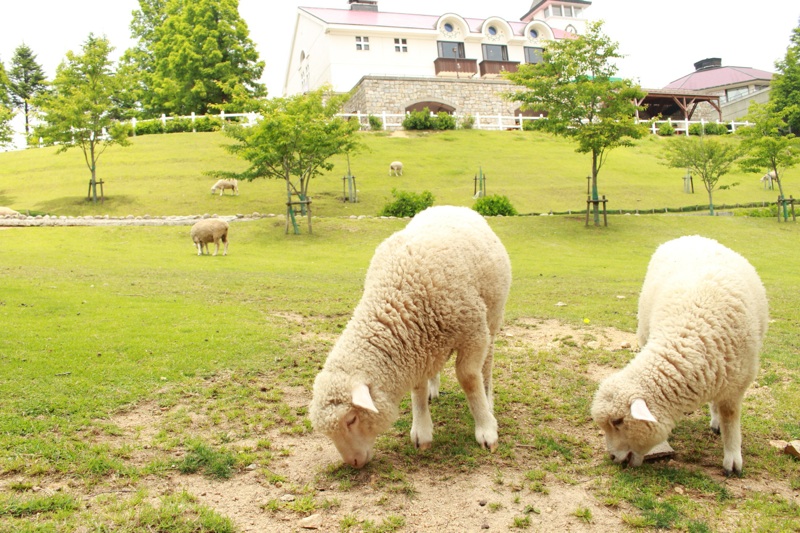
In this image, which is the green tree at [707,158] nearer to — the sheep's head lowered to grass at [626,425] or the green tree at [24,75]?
the sheep's head lowered to grass at [626,425]

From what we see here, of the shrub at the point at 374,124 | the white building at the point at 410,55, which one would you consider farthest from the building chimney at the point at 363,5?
the shrub at the point at 374,124

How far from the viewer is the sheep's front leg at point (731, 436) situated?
188 inches

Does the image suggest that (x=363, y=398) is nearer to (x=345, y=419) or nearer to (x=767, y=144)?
(x=345, y=419)

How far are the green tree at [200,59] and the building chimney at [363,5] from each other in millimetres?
14114

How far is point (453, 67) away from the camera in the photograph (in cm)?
5581

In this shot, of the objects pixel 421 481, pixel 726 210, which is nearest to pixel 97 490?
pixel 421 481

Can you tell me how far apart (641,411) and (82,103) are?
3208 centimetres

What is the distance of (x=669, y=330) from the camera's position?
4992 millimetres

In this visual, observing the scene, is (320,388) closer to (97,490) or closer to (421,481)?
(421,481)

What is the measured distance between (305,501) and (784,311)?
10.6m

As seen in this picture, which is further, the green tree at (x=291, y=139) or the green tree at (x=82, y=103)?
the green tree at (x=82, y=103)

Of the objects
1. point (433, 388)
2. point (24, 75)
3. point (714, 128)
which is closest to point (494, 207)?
point (433, 388)

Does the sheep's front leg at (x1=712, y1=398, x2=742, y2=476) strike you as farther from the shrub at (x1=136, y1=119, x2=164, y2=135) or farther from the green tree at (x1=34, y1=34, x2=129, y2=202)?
the shrub at (x1=136, y1=119, x2=164, y2=135)

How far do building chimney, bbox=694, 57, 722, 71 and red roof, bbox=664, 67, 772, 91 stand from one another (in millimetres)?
1772
